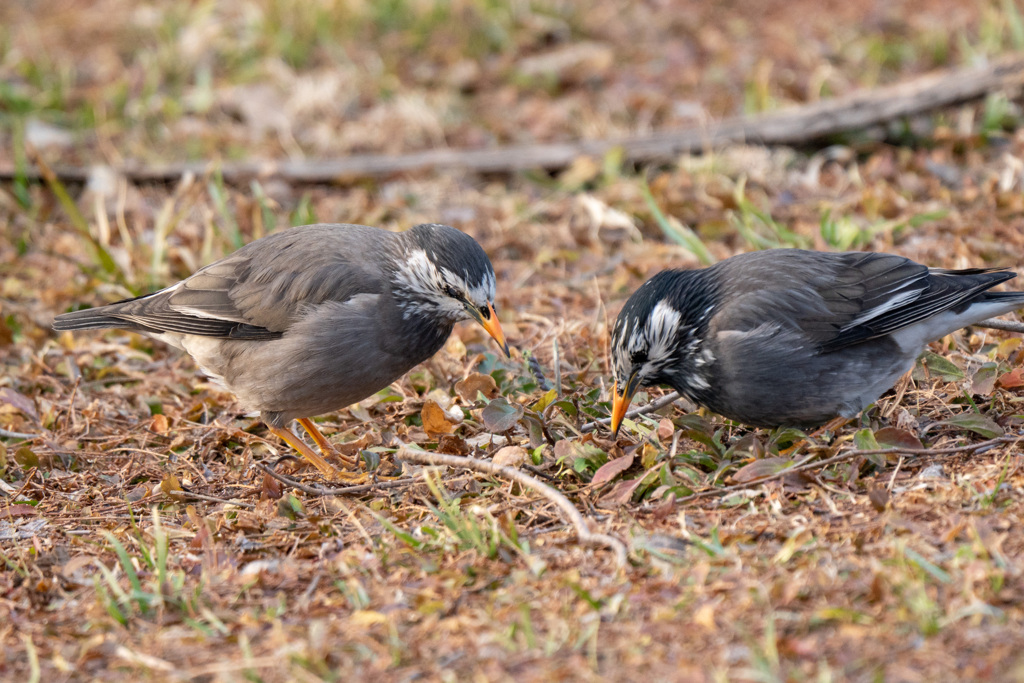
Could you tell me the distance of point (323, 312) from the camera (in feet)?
18.4

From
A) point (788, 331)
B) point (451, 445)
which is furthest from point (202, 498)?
point (788, 331)

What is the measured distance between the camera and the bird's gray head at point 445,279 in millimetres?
5527

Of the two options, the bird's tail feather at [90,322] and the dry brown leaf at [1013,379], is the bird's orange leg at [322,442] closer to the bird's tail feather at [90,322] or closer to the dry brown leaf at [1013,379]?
the bird's tail feather at [90,322]

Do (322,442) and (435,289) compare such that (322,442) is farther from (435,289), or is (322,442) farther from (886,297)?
(886,297)

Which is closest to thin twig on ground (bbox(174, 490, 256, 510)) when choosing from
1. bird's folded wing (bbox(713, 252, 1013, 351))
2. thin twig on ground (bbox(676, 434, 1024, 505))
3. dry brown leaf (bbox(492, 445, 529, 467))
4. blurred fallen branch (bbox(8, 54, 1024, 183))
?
dry brown leaf (bbox(492, 445, 529, 467))

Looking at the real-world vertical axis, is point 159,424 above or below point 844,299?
below

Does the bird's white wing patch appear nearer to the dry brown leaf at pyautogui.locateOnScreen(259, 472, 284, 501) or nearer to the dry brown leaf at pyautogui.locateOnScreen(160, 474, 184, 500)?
the dry brown leaf at pyautogui.locateOnScreen(259, 472, 284, 501)

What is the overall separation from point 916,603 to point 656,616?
0.91m

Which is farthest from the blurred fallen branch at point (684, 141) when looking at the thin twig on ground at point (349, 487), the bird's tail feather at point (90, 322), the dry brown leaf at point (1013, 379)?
the thin twig on ground at point (349, 487)

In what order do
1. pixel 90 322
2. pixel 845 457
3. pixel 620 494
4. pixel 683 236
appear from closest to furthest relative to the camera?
pixel 845 457 < pixel 620 494 < pixel 90 322 < pixel 683 236

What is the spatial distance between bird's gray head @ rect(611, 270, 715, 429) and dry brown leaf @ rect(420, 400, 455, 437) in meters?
0.97

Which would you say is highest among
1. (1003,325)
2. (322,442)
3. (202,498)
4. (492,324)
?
(492,324)

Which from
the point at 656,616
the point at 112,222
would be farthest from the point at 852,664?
the point at 112,222

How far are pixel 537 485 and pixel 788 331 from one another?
153 cm
